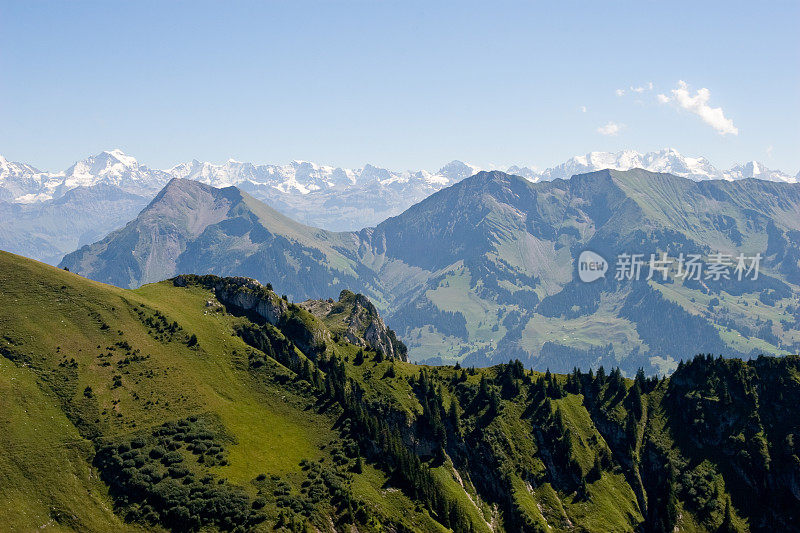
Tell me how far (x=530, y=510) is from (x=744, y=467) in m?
84.5

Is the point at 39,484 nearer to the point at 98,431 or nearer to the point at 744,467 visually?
the point at 98,431

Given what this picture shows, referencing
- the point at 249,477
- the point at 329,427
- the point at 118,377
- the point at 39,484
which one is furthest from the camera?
the point at 329,427

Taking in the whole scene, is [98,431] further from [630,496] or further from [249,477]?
[630,496]

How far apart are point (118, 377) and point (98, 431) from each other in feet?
76.8

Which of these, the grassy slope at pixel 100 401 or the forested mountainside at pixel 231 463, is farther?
the forested mountainside at pixel 231 463

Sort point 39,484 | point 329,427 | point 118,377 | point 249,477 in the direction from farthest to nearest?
1. point 329,427
2. point 118,377
3. point 249,477
4. point 39,484

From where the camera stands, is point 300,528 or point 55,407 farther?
point 55,407

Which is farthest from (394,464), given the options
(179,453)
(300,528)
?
(179,453)

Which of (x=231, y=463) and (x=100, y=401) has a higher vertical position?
(x=100, y=401)

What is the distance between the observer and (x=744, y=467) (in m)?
194

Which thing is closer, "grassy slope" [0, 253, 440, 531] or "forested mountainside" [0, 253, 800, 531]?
"grassy slope" [0, 253, 440, 531]

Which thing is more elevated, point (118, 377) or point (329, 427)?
point (118, 377)

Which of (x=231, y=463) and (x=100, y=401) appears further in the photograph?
(x=100, y=401)

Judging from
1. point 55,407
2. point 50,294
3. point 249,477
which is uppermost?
point 50,294
